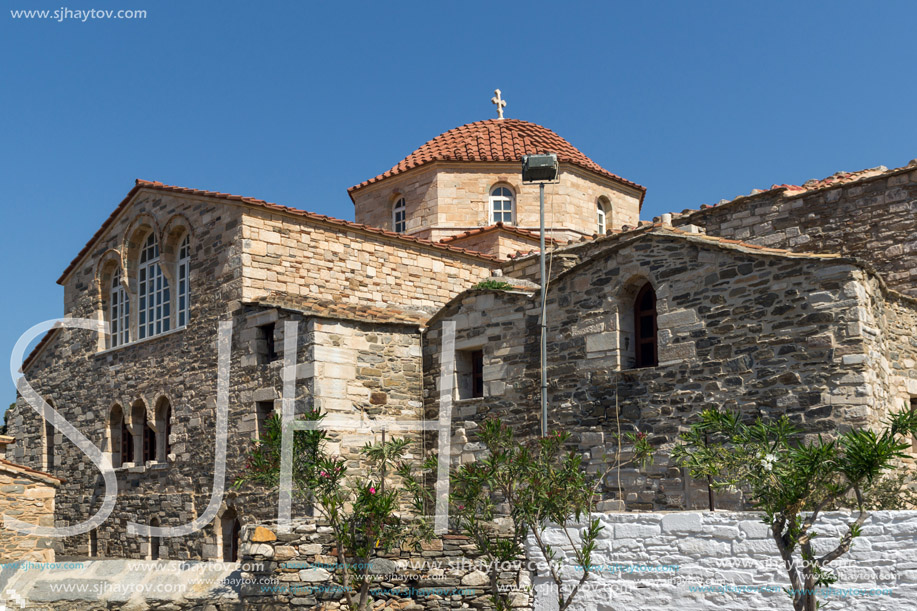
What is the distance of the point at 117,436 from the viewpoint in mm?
18438

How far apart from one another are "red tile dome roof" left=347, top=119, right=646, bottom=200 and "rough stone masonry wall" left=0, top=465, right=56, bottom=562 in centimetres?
1142

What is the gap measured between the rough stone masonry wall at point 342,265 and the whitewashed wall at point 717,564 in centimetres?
783

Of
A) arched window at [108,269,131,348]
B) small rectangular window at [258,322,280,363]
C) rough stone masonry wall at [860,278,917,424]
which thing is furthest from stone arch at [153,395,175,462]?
rough stone masonry wall at [860,278,917,424]

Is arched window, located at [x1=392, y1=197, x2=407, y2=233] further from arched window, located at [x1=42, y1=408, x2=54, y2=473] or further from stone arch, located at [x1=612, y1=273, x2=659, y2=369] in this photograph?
stone arch, located at [x1=612, y1=273, x2=659, y2=369]

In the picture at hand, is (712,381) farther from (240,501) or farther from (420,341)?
(240,501)

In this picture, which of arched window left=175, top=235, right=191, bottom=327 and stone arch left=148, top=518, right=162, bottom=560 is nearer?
stone arch left=148, top=518, right=162, bottom=560

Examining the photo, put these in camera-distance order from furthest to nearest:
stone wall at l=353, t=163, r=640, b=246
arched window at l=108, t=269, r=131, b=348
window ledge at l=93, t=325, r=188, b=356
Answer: stone wall at l=353, t=163, r=640, b=246
arched window at l=108, t=269, r=131, b=348
window ledge at l=93, t=325, r=188, b=356

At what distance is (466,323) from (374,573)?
4697 mm

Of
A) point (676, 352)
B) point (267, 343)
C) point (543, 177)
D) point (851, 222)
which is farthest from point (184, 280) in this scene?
point (851, 222)

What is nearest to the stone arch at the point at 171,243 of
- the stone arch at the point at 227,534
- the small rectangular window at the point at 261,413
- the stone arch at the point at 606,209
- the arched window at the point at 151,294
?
the arched window at the point at 151,294

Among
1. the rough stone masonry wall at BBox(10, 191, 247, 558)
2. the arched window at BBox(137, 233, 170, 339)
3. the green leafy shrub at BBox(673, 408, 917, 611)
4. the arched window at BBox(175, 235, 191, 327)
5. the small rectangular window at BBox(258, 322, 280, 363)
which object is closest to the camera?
the green leafy shrub at BBox(673, 408, 917, 611)

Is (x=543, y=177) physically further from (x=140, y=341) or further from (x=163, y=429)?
(x=140, y=341)

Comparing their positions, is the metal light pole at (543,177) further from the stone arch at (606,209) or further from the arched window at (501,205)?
the stone arch at (606,209)

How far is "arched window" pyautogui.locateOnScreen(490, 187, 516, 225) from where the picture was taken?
22047 mm
